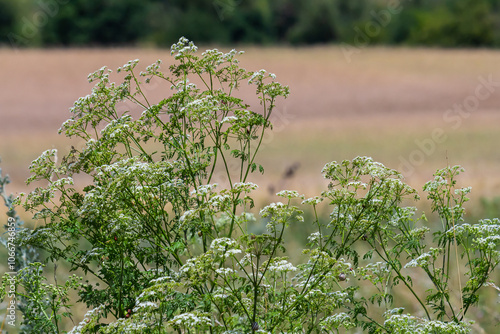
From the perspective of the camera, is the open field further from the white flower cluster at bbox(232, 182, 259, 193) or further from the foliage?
the white flower cluster at bbox(232, 182, 259, 193)

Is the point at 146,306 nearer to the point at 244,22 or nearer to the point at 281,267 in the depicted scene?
the point at 281,267

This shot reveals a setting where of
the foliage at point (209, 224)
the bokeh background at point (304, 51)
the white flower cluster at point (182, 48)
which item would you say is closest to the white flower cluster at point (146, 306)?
the foliage at point (209, 224)

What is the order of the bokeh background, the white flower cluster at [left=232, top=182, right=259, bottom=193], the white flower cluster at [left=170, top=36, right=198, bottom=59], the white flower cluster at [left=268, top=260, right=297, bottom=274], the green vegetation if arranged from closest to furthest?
the white flower cluster at [left=268, top=260, right=297, bottom=274]
the white flower cluster at [left=232, top=182, right=259, bottom=193]
the white flower cluster at [left=170, top=36, right=198, bottom=59]
the bokeh background
the green vegetation

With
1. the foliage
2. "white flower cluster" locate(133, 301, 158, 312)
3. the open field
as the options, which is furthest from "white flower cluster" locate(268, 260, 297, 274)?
the open field

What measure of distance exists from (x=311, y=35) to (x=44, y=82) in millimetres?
13603

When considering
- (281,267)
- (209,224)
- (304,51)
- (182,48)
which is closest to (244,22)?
(304,51)

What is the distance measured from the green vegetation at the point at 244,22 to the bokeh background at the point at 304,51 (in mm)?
53

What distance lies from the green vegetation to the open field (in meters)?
1.07

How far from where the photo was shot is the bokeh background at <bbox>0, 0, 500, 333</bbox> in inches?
1056

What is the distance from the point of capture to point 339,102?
2759cm

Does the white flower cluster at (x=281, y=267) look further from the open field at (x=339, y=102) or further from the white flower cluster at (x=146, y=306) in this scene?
the open field at (x=339, y=102)

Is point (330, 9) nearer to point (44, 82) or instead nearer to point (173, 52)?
point (44, 82)

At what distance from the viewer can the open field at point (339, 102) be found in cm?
1812

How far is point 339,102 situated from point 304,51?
6379 millimetres
